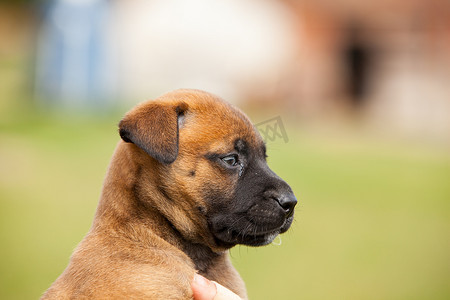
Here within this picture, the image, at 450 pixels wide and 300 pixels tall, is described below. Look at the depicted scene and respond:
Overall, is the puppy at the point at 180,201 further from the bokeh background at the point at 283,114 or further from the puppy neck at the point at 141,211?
the bokeh background at the point at 283,114

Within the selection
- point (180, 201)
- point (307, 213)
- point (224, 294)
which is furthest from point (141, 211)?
point (307, 213)

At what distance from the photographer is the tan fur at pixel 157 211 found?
14.0 feet

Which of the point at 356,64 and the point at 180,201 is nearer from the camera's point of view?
the point at 180,201

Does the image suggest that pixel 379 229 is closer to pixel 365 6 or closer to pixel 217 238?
pixel 217 238

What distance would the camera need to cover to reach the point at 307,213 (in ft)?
52.1

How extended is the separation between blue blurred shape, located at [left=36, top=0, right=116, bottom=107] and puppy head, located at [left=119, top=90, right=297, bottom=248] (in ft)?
69.0

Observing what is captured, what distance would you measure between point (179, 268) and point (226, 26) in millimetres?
28473

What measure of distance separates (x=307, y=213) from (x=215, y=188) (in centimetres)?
1148

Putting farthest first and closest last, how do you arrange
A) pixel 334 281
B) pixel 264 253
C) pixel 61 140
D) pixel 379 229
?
pixel 61 140 → pixel 379 229 → pixel 264 253 → pixel 334 281

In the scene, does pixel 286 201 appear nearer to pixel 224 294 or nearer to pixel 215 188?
pixel 215 188

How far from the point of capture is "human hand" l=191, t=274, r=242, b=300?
4.34 meters

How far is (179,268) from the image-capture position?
4398mm

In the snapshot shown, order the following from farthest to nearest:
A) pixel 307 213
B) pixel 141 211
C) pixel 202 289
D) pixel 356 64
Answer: pixel 356 64, pixel 307 213, pixel 141 211, pixel 202 289

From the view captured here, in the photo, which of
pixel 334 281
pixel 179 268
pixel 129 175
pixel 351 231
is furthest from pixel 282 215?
pixel 351 231
